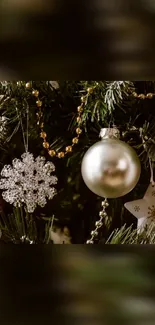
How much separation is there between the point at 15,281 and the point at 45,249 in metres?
0.03

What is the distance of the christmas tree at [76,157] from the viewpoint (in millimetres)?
516

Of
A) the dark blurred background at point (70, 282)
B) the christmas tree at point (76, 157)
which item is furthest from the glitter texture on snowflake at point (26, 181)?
the dark blurred background at point (70, 282)

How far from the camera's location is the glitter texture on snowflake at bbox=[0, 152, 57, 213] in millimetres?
540

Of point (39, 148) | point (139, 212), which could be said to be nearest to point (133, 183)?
point (139, 212)

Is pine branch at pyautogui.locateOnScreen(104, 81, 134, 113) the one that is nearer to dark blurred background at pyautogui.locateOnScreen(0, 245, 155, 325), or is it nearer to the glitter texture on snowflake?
the glitter texture on snowflake

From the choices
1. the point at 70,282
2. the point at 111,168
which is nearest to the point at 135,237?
the point at 111,168

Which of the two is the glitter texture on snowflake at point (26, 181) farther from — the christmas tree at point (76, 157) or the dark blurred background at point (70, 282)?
the dark blurred background at point (70, 282)

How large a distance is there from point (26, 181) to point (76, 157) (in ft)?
0.35

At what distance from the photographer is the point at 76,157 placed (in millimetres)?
632

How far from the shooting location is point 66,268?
0.27 m
